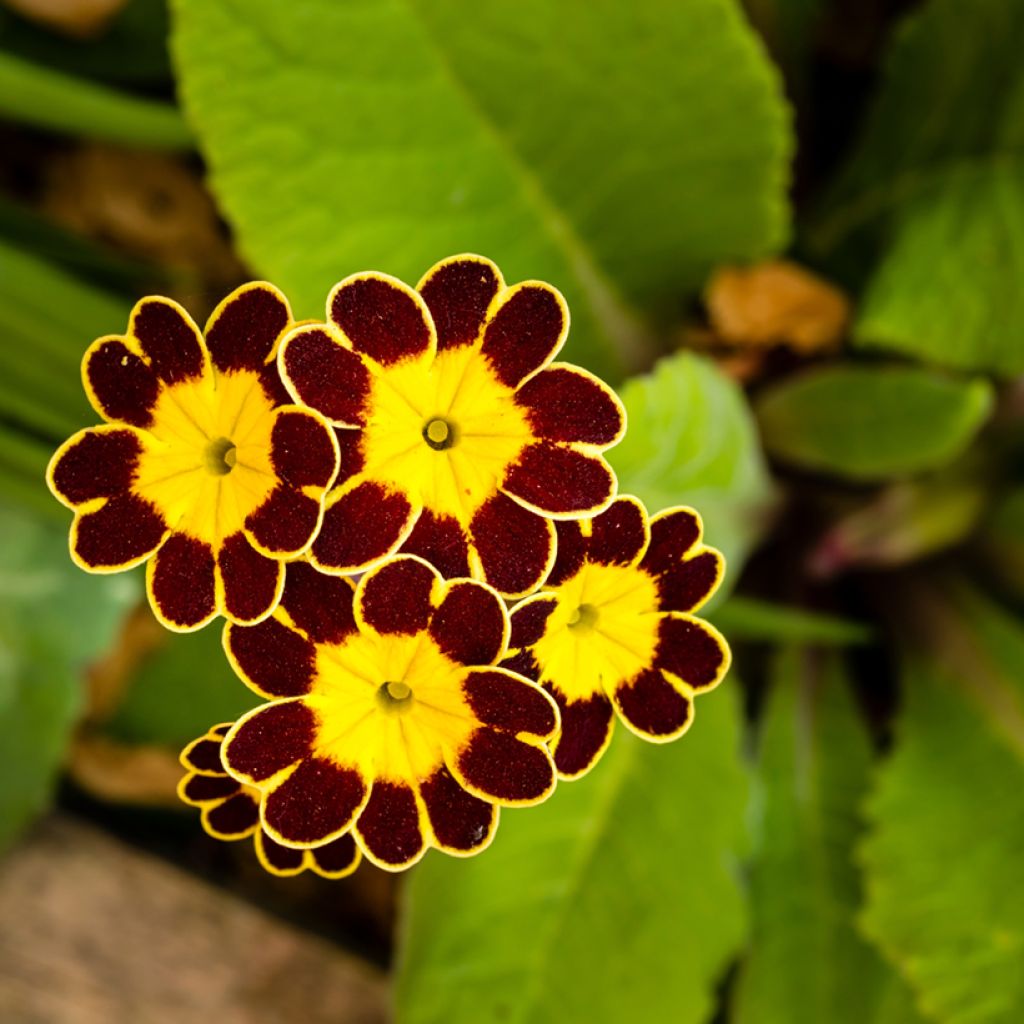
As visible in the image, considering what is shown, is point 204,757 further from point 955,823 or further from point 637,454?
point 955,823

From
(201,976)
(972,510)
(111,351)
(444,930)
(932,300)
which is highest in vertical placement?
(111,351)

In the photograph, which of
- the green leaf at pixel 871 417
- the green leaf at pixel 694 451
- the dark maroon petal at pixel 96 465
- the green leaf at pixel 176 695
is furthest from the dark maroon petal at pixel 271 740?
the green leaf at pixel 871 417

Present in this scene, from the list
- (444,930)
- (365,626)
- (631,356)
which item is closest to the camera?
(365,626)

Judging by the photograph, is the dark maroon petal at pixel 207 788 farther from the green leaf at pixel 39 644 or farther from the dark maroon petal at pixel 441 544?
the green leaf at pixel 39 644

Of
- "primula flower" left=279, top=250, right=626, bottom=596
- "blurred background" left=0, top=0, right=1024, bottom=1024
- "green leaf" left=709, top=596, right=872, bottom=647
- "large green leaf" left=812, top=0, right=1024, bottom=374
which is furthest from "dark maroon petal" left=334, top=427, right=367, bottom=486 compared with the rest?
"large green leaf" left=812, top=0, right=1024, bottom=374

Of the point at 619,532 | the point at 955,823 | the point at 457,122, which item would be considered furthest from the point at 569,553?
the point at 955,823

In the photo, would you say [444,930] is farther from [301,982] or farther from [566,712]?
[566,712]

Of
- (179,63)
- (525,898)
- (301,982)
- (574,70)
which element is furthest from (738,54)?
(301,982)
